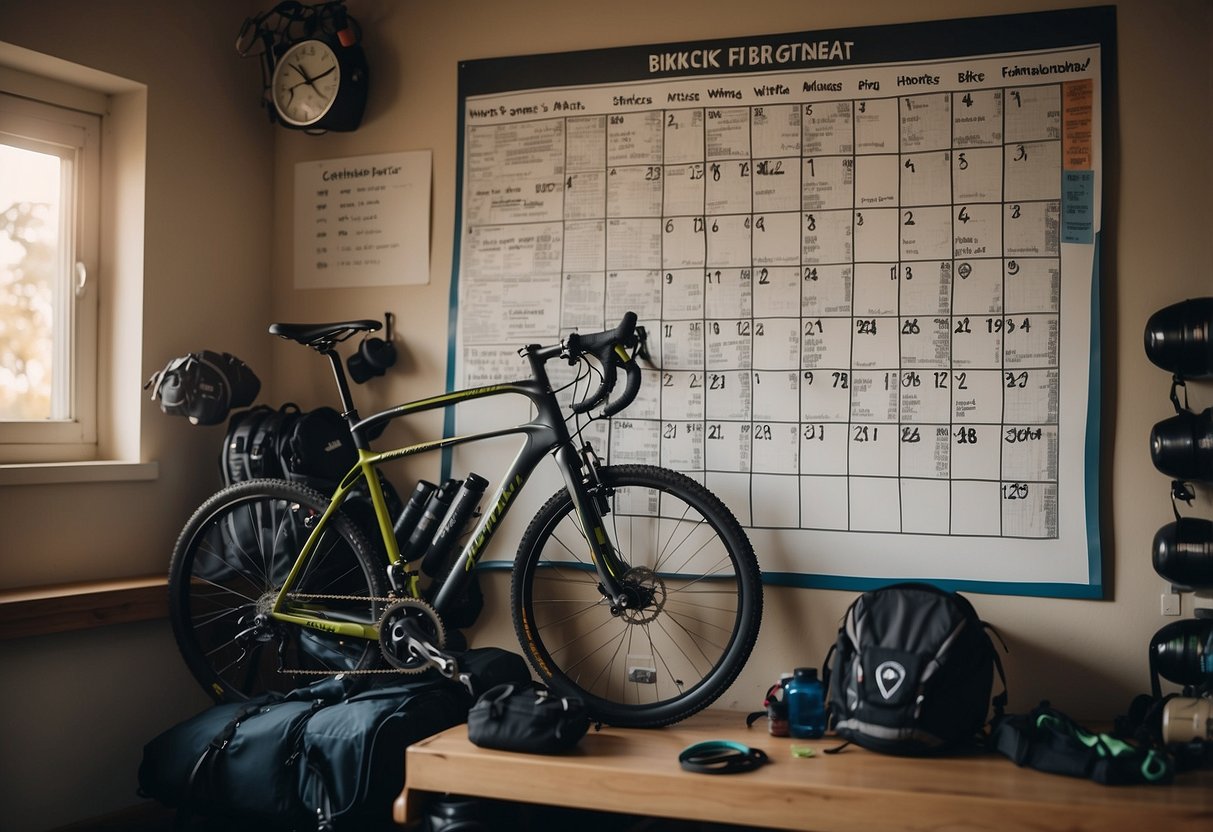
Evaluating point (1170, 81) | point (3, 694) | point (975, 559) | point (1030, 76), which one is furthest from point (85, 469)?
point (1170, 81)

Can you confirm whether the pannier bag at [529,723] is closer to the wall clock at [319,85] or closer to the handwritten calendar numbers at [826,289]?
the handwritten calendar numbers at [826,289]

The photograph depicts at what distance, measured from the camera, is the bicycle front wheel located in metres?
2.42

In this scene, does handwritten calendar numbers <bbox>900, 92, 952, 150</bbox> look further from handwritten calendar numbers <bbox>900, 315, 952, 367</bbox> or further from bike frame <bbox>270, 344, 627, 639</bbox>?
bike frame <bbox>270, 344, 627, 639</bbox>

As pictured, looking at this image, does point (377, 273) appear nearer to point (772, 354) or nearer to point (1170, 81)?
point (772, 354)

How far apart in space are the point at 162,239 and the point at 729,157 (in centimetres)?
170

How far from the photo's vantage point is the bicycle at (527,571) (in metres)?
2.47

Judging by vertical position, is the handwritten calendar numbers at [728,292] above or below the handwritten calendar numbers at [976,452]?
above

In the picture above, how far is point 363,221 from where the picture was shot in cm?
307

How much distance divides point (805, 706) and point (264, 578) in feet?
5.21

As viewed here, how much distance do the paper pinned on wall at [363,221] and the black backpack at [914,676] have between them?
5.51 ft

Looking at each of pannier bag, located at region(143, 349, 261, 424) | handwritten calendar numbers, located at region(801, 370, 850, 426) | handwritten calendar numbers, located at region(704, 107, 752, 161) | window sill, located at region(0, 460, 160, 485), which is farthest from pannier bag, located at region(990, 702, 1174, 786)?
window sill, located at region(0, 460, 160, 485)

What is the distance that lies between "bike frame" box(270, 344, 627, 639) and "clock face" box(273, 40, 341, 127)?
2.58ft

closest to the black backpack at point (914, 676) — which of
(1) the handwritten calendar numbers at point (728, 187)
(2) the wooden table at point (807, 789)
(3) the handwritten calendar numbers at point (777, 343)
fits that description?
(2) the wooden table at point (807, 789)

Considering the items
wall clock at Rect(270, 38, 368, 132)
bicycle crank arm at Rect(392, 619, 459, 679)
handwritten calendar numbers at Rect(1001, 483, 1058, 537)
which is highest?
wall clock at Rect(270, 38, 368, 132)
